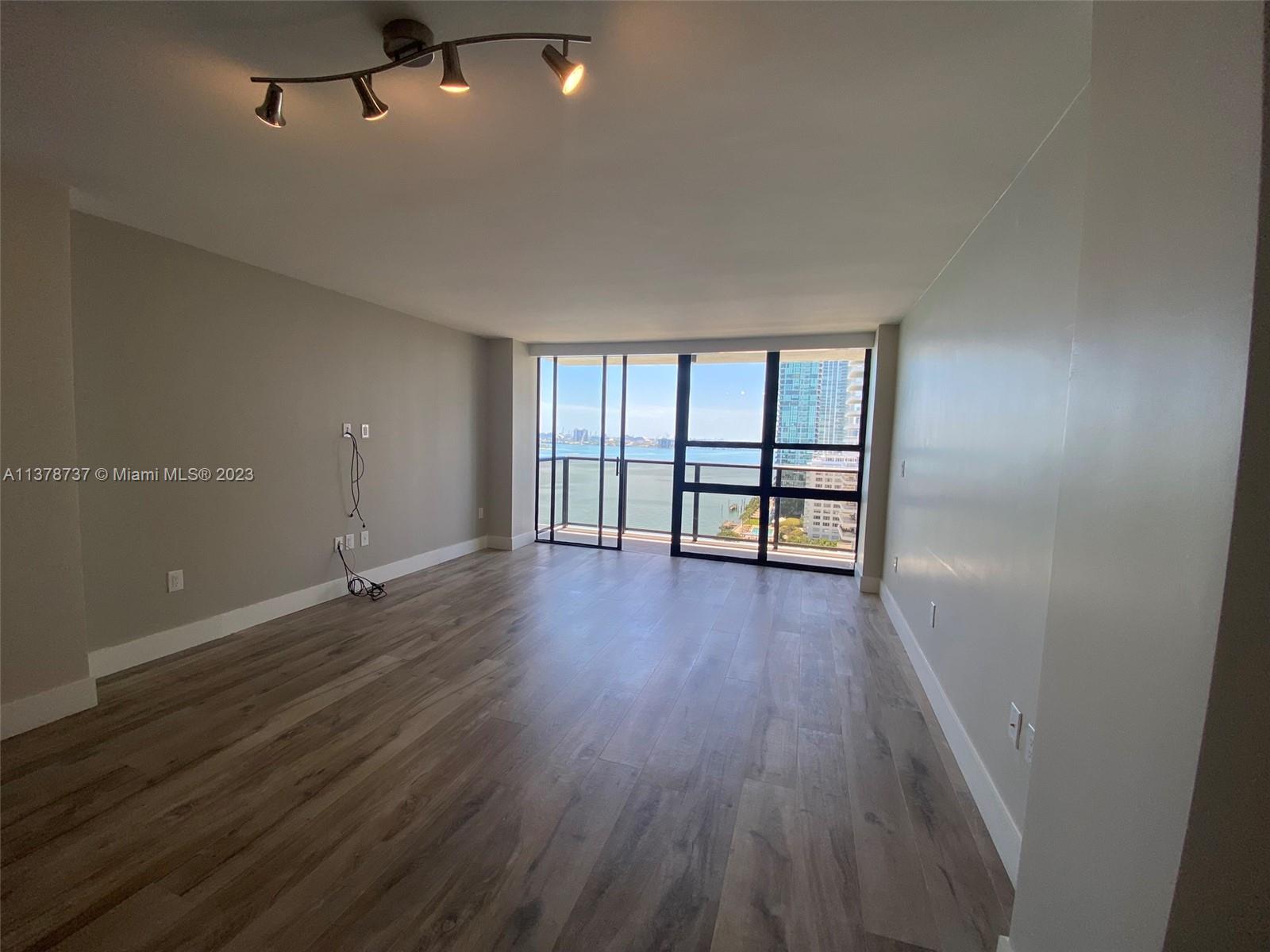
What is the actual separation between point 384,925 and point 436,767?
633mm

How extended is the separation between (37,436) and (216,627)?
4.81 feet

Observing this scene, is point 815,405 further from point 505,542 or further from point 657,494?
point 505,542

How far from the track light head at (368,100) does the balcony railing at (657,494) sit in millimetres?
4459

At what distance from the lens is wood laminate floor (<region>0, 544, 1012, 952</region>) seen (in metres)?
1.33

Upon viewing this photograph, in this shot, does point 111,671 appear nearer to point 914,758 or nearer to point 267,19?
point 267,19

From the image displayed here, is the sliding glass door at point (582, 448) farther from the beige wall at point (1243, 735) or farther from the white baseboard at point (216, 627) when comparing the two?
the beige wall at point (1243, 735)

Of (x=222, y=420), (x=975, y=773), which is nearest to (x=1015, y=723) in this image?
(x=975, y=773)

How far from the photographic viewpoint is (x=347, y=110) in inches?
60.0

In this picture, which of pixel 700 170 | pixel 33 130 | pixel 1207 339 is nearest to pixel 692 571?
pixel 700 170

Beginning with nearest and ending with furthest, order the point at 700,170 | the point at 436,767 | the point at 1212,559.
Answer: the point at 1212,559 → the point at 700,170 → the point at 436,767

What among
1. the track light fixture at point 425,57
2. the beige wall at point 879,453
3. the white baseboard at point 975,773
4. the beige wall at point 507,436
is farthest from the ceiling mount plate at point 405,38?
the beige wall at point 507,436

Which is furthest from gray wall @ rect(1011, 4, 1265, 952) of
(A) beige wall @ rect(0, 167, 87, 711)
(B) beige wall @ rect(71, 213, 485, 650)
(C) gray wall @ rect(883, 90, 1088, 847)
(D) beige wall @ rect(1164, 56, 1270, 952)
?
(B) beige wall @ rect(71, 213, 485, 650)

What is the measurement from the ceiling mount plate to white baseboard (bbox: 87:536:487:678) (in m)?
3.01

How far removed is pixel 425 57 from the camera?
126 centimetres
